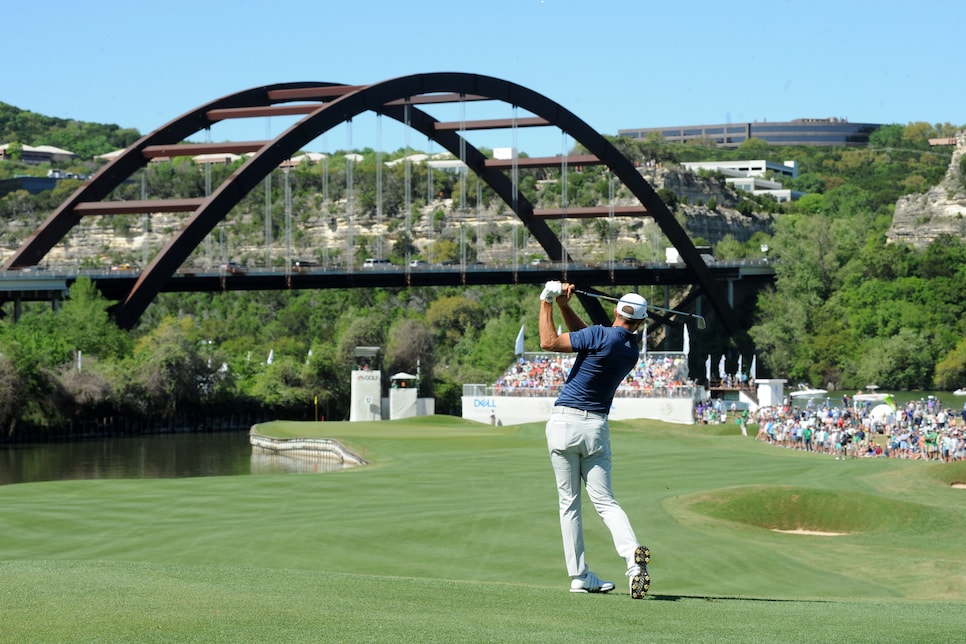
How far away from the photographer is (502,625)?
1011 centimetres

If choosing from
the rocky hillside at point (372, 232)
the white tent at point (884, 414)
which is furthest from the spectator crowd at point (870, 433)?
the rocky hillside at point (372, 232)

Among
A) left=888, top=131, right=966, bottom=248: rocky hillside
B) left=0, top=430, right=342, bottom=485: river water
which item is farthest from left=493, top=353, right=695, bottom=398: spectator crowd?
left=888, top=131, right=966, bottom=248: rocky hillside

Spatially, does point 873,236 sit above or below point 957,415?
above

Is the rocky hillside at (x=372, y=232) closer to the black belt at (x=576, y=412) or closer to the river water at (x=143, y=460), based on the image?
the river water at (x=143, y=460)

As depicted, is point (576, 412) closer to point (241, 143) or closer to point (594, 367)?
point (594, 367)

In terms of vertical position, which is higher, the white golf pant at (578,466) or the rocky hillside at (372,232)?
the rocky hillside at (372,232)

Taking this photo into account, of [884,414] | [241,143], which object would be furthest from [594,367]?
[241,143]

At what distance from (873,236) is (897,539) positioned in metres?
103

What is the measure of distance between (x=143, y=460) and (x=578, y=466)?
47514 millimetres

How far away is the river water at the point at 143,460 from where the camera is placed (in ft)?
164

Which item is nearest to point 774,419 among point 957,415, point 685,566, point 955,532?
point 957,415

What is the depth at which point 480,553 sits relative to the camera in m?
21.2

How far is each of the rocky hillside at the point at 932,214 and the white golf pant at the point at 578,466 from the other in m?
133

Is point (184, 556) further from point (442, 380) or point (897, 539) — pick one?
point (442, 380)
